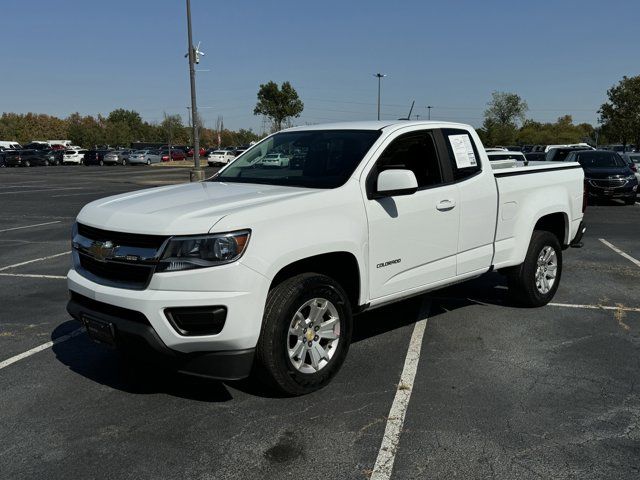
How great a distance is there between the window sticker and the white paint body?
119mm

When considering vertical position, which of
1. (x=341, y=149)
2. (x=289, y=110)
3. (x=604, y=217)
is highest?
(x=289, y=110)

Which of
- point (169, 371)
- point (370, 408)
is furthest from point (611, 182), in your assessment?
point (169, 371)

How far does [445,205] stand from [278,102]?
52.0 metres

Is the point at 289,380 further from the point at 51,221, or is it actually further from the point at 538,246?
the point at 51,221

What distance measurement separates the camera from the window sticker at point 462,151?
16.6 ft

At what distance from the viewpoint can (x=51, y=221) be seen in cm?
1348

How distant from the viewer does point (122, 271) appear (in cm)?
356

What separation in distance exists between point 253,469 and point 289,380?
30.6 inches

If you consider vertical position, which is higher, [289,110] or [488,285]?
[289,110]

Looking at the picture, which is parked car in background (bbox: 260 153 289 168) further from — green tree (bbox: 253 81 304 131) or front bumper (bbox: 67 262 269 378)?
green tree (bbox: 253 81 304 131)

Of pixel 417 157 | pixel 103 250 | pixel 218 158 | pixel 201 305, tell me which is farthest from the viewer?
pixel 218 158

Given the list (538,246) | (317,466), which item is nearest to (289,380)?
(317,466)

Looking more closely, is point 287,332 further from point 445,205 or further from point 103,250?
point 445,205

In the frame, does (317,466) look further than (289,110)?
No
